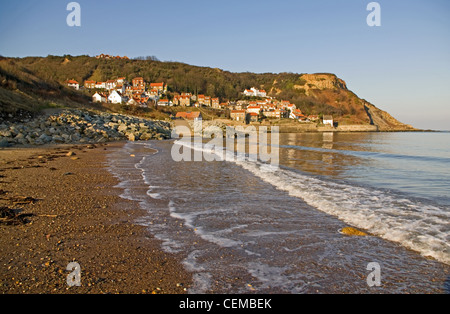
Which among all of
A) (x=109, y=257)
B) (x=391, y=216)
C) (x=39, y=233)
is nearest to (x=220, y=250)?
(x=109, y=257)

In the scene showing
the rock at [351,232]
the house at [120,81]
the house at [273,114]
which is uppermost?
the house at [120,81]

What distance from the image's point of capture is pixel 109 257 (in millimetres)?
3643

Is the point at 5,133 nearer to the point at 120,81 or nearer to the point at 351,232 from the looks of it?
the point at 351,232

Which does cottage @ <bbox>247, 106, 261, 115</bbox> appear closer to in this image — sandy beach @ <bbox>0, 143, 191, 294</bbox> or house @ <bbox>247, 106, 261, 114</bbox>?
house @ <bbox>247, 106, 261, 114</bbox>

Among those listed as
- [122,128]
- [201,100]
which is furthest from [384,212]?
[201,100]

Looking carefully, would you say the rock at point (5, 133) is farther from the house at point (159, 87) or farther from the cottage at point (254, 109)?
the house at point (159, 87)

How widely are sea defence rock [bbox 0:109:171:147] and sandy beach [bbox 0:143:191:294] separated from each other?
1196 centimetres

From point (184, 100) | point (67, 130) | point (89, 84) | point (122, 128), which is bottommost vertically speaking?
point (67, 130)

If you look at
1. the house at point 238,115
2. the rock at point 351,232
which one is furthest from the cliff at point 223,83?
the rock at point 351,232

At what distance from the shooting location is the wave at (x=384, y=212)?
448cm

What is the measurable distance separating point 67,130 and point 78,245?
2188 centimetres

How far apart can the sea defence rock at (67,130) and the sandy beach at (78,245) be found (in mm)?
11956

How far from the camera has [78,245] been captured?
13.1ft

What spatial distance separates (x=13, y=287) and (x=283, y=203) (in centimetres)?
531
